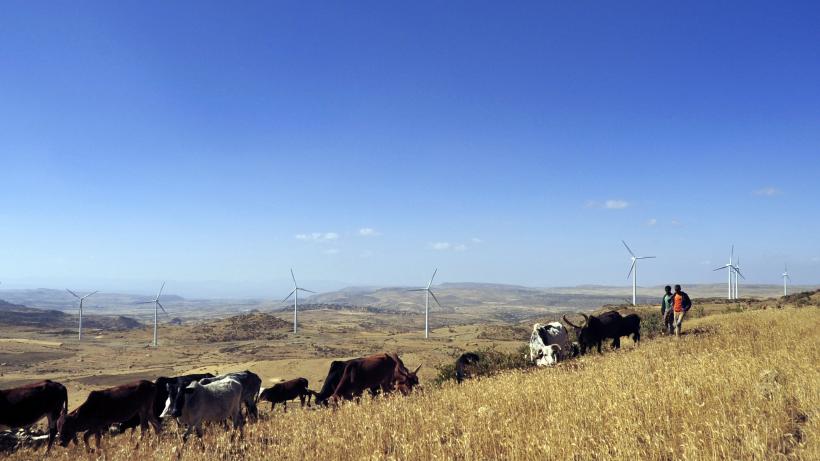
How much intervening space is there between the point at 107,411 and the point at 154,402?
3.14 feet

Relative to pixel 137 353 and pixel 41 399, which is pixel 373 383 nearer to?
pixel 41 399

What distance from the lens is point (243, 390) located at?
463 inches

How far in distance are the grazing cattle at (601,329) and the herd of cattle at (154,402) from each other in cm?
766

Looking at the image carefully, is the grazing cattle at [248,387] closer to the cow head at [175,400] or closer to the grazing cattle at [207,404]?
the grazing cattle at [207,404]

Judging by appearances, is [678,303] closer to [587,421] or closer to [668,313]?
[668,313]

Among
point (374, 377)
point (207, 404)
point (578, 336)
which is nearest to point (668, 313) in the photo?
point (578, 336)

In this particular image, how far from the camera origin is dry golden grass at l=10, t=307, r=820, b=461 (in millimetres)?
5414

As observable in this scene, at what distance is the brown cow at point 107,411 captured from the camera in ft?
34.4

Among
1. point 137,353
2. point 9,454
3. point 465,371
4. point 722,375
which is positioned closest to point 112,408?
point 9,454

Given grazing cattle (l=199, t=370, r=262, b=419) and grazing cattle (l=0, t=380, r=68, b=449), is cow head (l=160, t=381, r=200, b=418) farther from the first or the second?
grazing cattle (l=0, t=380, r=68, b=449)

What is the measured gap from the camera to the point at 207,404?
1023 cm

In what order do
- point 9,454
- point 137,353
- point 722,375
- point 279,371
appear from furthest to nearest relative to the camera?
point 137,353
point 279,371
point 9,454
point 722,375

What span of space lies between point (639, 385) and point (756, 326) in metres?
11.8

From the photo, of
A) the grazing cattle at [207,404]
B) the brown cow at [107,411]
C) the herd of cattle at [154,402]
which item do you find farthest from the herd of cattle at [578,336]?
the brown cow at [107,411]
